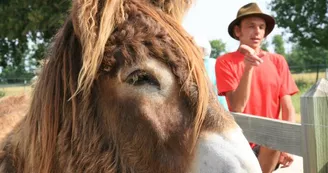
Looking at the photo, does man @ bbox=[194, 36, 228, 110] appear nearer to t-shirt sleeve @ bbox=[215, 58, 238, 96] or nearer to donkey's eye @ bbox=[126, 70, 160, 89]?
t-shirt sleeve @ bbox=[215, 58, 238, 96]

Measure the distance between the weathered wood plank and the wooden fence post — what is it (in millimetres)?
202

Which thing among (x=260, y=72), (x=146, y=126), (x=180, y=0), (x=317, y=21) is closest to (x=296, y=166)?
(x=260, y=72)

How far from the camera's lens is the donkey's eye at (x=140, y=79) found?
1.96 m

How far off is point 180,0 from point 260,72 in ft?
4.63

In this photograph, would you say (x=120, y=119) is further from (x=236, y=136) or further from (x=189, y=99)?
(x=236, y=136)

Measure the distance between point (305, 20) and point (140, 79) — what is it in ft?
112

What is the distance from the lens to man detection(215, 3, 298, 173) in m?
3.60

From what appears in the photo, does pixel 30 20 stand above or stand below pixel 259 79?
above

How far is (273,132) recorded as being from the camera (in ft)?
10.2

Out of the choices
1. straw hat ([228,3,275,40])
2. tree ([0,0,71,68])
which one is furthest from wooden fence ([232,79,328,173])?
tree ([0,0,71,68])

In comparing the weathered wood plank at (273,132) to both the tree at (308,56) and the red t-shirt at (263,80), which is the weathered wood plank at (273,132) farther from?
the tree at (308,56)

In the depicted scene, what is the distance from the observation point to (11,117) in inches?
132

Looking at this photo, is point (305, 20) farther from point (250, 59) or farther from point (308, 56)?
point (308, 56)

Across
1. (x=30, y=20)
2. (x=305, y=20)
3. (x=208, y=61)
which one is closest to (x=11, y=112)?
(x=208, y=61)
